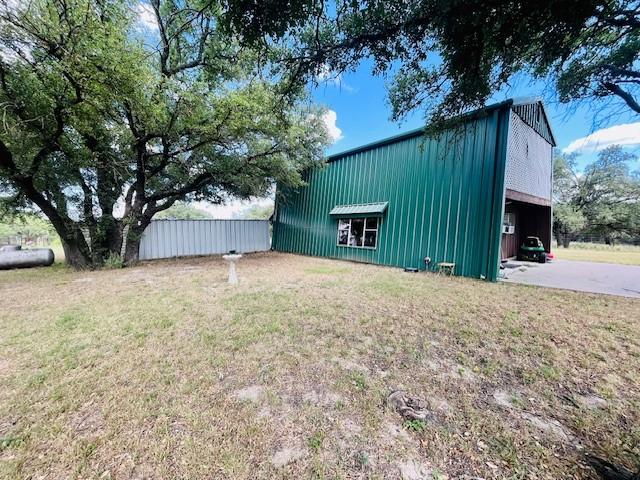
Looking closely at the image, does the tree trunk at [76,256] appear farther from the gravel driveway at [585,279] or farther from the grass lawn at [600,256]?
the grass lawn at [600,256]

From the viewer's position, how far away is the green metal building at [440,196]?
22.2 feet

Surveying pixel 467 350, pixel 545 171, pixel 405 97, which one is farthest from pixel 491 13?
pixel 545 171

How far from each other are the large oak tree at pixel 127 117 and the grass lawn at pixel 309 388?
130 inches

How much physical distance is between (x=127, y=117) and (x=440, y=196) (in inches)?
354

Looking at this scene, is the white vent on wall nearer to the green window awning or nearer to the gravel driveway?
the gravel driveway

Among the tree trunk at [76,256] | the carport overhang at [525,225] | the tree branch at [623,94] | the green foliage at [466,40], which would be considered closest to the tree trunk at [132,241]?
the tree trunk at [76,256]

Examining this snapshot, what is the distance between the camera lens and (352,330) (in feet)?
11.5

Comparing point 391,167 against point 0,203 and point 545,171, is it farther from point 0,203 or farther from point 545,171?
point 0,203

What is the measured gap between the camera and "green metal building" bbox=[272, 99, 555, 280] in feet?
22.2

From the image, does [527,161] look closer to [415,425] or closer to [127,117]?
[415,425]

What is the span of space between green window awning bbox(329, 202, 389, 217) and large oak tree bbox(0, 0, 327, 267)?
7.10 ft

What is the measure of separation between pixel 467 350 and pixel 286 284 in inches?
158

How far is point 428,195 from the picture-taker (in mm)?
7984

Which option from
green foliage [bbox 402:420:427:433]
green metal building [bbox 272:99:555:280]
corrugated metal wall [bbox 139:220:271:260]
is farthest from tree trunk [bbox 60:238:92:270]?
green foliage [bbox 402:420:427:433]
